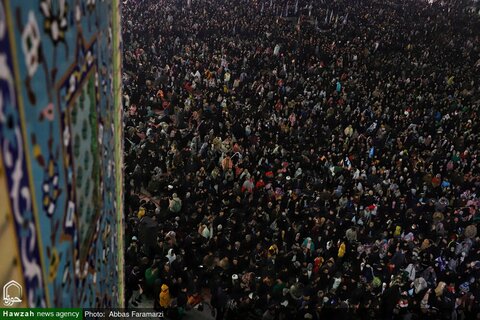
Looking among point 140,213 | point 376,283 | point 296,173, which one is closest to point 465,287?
point 376,283

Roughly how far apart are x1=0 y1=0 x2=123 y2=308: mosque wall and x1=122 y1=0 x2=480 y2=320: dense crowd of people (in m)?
4.76

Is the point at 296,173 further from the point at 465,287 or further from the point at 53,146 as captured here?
the point at 53,146

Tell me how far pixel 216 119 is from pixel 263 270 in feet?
22.3

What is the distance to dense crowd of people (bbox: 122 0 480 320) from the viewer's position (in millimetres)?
6797

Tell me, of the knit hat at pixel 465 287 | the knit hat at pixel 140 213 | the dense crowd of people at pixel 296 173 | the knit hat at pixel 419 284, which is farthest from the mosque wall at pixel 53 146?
the knit hat at pixel 465 287

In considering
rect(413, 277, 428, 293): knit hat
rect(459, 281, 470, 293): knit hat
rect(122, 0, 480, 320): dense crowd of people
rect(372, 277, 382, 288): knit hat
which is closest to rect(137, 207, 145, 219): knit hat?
rect(122, 0, 480, 320): dense crowd of people

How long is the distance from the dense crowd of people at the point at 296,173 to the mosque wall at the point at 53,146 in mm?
4759

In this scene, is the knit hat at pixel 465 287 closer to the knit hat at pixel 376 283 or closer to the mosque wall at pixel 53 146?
the knit hat at pixel 376 283

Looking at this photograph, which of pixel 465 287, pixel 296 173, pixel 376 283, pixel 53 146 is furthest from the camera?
pixel 296 173

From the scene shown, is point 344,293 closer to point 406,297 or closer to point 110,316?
point 406,297

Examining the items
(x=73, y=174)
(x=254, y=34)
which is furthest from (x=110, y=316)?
(x=254, y=34)

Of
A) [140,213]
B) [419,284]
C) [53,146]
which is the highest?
[53,146]

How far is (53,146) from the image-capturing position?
125cm

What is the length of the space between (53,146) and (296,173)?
365 inches
